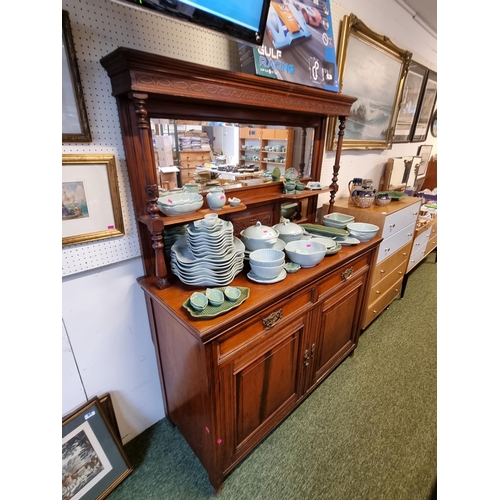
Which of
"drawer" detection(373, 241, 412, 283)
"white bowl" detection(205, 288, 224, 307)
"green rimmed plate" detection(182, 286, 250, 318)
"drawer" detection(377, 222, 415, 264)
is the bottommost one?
"drawer" detection(373, 241, 412, 283)

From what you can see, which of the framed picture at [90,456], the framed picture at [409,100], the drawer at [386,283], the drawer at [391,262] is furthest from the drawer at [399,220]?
the framed picture at [90,456]

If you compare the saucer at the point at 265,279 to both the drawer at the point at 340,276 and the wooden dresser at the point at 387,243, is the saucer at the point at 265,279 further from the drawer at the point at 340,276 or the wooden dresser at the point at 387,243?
the wooden dresser at the point at 387,243

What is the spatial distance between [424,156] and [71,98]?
12.9ft

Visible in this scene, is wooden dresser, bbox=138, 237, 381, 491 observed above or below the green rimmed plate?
below

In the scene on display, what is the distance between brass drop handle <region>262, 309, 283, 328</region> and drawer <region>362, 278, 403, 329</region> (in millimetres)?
1227

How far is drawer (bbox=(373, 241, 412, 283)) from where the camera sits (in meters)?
2.01

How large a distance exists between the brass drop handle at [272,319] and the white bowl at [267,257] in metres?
0.20

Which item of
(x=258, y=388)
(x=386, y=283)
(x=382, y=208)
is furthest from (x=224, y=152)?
(x=386, y=283)

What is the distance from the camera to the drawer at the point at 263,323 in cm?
96

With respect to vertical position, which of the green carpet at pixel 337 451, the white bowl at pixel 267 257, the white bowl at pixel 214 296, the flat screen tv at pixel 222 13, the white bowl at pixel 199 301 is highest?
the flat screen tv at pixel 222 13

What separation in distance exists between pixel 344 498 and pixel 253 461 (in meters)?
0.43

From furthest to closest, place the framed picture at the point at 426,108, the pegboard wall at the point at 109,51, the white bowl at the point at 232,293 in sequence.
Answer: the framed picture at the point at 426,108 → the white bowl at the point at 232,293 → the pegboard wall at the point at 109,51

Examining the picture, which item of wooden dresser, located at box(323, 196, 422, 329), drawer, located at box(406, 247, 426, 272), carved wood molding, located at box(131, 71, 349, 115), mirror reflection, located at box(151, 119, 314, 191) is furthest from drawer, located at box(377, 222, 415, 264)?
carved wood molding, located at box(131, 71, 349, 115)

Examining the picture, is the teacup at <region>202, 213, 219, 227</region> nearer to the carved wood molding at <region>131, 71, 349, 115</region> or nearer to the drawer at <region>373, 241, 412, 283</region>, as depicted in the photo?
the carved wood molding at <region>131, 71, 349, 115</region>
